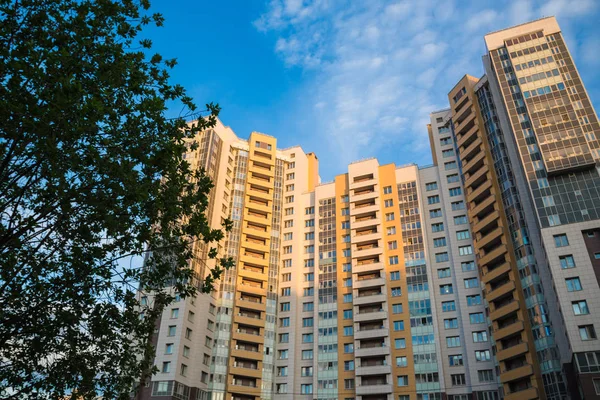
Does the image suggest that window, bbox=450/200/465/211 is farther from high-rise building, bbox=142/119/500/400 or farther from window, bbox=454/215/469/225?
window, bbox=454/215/469/225

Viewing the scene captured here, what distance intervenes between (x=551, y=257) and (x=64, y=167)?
2370 inches

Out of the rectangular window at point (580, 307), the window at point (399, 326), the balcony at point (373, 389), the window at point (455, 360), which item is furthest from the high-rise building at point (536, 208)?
the balcony at point (373, 389)

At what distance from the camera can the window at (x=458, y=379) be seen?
Result: 7250 centimetres

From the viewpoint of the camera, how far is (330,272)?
91250mm

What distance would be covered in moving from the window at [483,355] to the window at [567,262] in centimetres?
1866

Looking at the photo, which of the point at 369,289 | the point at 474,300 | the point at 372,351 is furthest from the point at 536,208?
the point at 372,351

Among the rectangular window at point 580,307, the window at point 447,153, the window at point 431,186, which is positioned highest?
the window at point 447,153

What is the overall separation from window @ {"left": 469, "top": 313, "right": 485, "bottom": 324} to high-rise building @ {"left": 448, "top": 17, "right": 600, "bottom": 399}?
298 cm

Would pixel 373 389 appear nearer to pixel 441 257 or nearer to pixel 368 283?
pixel 368 283

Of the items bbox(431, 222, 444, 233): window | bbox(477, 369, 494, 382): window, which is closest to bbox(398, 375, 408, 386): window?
bbox(477, 369, 494, 382): window

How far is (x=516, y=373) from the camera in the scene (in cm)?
6538

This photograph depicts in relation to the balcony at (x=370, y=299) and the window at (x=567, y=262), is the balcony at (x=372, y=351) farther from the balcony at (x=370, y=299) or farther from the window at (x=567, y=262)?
the window at (x=567, y=262)

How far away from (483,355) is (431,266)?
16.3m

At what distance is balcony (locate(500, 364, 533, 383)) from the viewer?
64.1m
